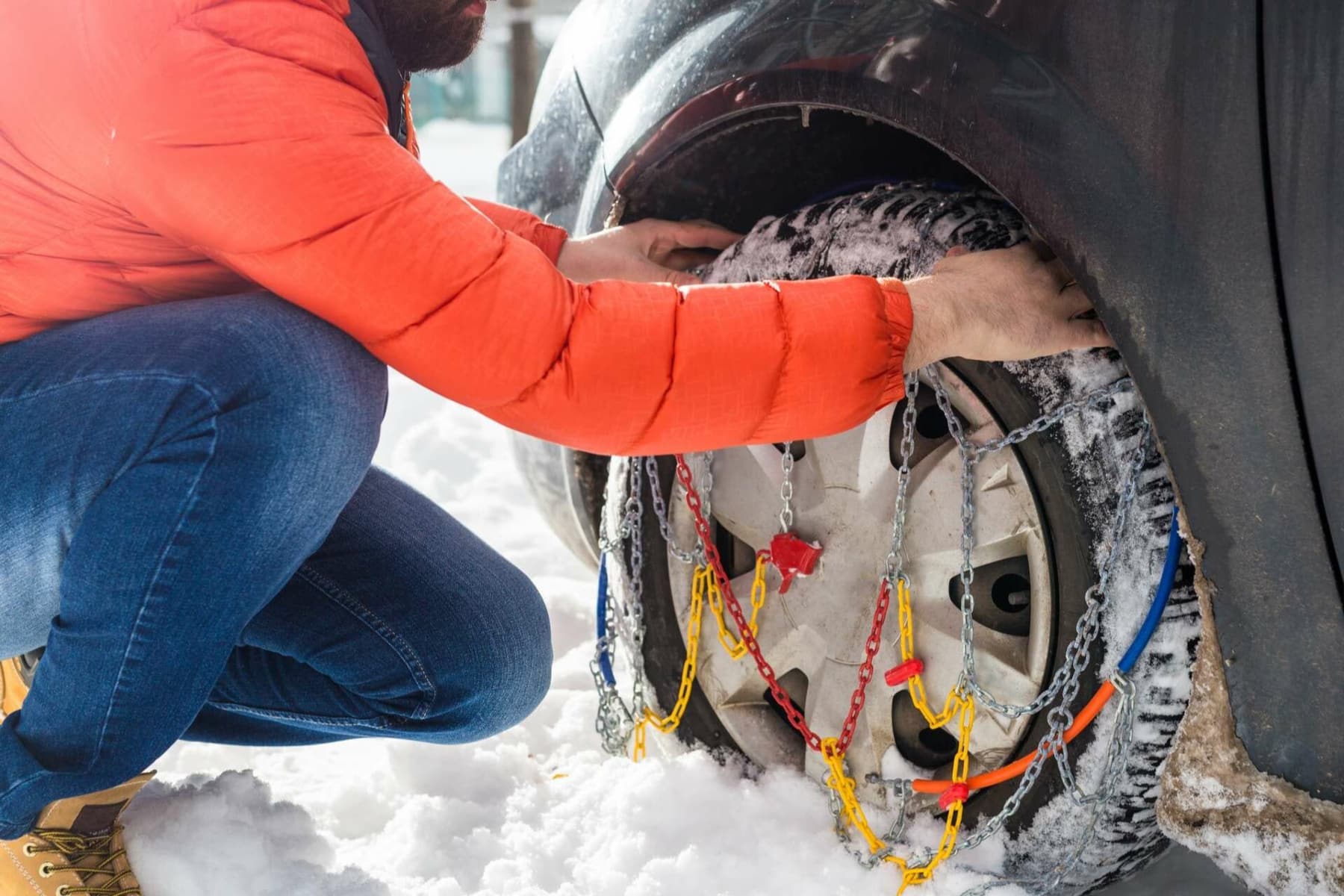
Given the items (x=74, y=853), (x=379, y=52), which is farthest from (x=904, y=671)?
(x=74, y=853)

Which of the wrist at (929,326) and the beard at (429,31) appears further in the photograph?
the beard at (429,31)

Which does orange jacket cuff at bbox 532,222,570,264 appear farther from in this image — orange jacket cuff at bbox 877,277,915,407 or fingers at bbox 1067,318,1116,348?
fingers at bbox 1067,318,1116,348

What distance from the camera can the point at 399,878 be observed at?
164 centimetres

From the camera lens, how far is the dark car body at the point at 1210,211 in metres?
0.99

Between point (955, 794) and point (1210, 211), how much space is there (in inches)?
29.3

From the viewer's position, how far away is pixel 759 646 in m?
1.68

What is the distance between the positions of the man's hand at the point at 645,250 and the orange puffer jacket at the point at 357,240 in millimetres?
391

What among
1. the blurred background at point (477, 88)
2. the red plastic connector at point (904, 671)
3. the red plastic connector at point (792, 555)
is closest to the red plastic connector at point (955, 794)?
the red plastic connector at point (904, 671)

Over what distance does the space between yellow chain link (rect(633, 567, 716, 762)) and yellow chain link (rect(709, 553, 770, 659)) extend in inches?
0.5

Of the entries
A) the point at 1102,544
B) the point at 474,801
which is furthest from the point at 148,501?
the point at 1102,544

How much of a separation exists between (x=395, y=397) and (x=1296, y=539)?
10.9ft

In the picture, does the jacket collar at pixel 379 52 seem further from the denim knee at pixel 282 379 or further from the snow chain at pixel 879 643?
the snow chain at pixel 879 643

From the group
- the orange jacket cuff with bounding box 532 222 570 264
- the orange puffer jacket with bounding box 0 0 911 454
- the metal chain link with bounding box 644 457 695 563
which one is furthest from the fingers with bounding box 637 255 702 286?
the orange puffer jacket with bounding box 0 0 911 454

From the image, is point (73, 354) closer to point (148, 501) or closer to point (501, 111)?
point (148, 501)
